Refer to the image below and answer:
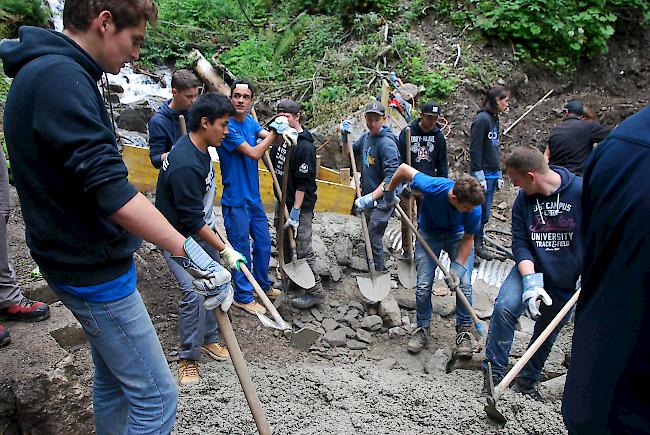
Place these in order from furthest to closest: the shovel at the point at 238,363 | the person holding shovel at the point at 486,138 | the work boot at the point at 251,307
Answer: the person holding shovel at the point at 486,138 < the work boot at the point at 251,307 < the shovel at the point at 238,363

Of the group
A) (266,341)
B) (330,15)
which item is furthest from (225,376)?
(330,15)

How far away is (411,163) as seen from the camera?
5.72 m

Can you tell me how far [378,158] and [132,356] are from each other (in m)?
3.94

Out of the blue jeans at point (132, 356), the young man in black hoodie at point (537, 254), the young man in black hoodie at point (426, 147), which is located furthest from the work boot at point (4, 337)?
the young man in black hoodie at point (426, 147)

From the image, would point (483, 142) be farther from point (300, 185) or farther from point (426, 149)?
point (300, 185)

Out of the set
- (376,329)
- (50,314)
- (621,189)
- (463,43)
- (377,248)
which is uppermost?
(621,189)

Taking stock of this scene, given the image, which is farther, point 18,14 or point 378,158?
point 18,14

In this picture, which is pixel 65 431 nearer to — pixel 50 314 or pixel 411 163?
pixel 50 314

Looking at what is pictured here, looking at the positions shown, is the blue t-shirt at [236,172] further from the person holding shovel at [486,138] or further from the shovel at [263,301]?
the person holding shovel at [486,138]

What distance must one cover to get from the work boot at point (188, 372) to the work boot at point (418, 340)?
1.91 m

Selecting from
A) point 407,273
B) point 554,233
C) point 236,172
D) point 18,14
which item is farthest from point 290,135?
point 18,14

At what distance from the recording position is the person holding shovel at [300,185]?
4816 millimetres

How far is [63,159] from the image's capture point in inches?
63.7

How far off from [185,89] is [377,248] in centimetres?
263
